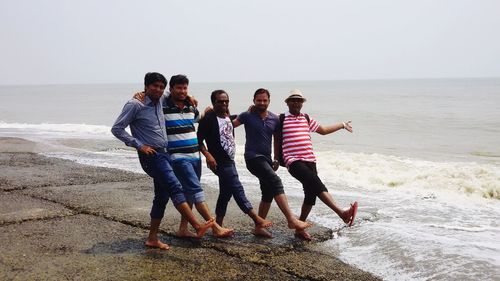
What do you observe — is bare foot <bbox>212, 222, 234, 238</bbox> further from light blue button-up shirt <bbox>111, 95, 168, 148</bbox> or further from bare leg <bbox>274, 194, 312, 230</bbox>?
light blue button-up shirt <bbox>111, 95, 168, 148</bbox>

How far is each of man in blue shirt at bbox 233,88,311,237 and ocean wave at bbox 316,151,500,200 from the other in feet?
16.1

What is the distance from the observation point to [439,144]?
21.3 metres

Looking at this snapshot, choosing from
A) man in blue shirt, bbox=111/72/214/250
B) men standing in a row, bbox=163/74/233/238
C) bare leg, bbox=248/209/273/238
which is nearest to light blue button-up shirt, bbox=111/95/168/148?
man in blue shirt, bbox=111/72/214/250

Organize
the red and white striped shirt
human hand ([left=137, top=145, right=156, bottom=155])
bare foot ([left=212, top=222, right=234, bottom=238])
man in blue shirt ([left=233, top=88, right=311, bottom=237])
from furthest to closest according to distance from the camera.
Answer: the red and white striped shirt < man in blue shirt ([left=233, top=88, right=311, bottom=237]) < bare foot ([left=212, top=222, right=234, bottom=238]) < human hand ([left=137, top=145, right=156, bottom=155])

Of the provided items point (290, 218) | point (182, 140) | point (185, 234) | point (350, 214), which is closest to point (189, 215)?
point (185, 234)

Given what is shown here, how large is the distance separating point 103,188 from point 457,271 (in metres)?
5.83

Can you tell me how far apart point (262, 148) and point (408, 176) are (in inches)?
263

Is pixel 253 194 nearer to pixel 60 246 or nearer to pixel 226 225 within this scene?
pixel 226 225

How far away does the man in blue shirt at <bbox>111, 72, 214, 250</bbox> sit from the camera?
15.1 ft

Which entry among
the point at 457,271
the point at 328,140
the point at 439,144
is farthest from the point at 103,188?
the point at 439,144

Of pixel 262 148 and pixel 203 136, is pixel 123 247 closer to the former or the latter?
pixel 203 136

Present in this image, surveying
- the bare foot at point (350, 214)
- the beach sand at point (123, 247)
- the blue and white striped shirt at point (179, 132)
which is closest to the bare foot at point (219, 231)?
the beach sand at point (123, 247)

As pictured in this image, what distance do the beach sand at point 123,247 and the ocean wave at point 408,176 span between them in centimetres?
390

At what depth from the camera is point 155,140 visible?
4.71 meters
